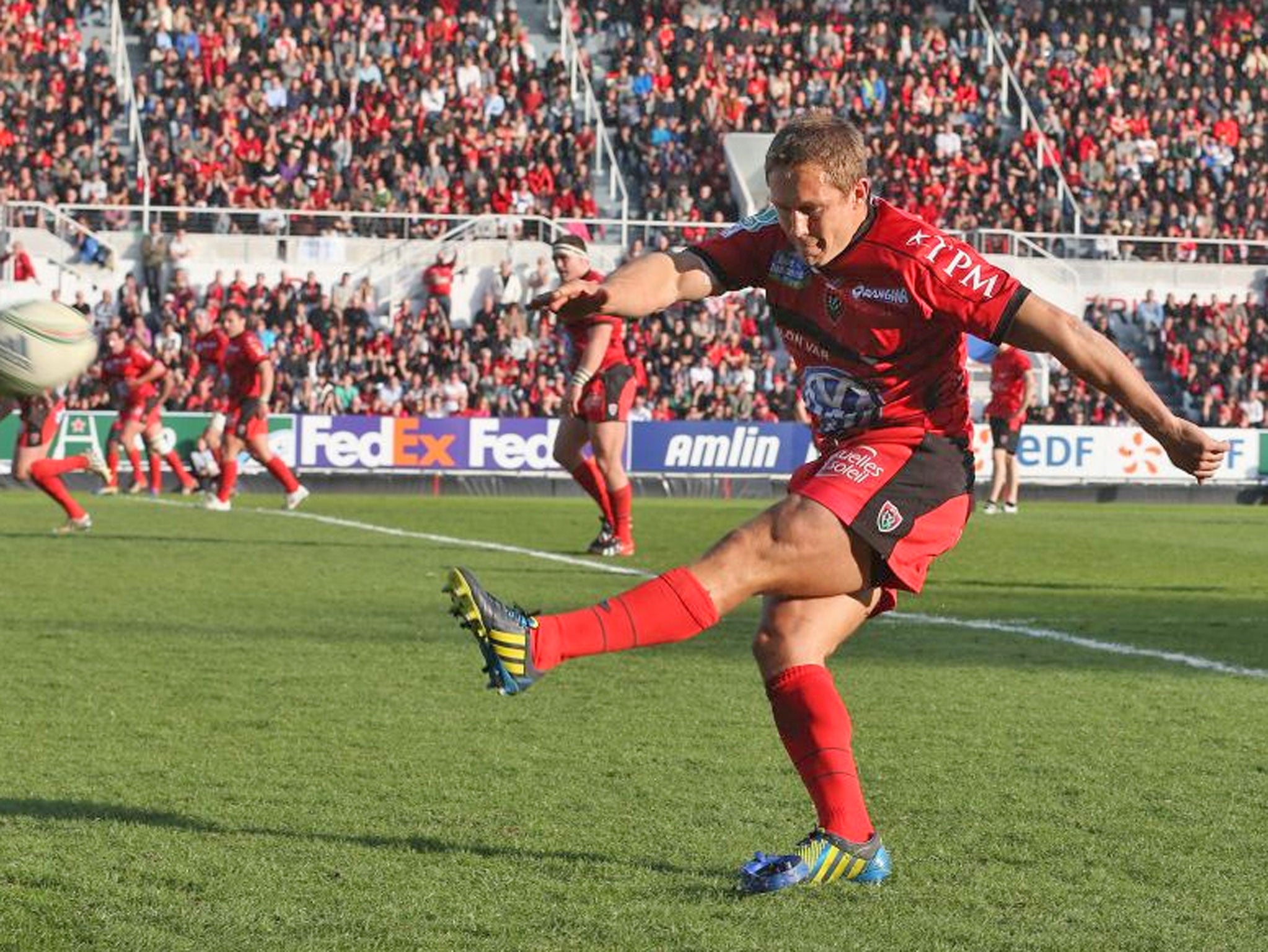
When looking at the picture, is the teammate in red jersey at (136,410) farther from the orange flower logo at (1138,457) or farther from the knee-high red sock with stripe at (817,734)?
the knee-high red sock with stripe at (817,734)

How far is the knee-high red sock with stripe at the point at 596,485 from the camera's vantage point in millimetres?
16281

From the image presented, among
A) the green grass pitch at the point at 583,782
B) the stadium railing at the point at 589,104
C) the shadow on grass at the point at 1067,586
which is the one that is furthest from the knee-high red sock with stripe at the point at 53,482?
the stadium railing at the point at 589,104

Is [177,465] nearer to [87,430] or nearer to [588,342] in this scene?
[87,430]

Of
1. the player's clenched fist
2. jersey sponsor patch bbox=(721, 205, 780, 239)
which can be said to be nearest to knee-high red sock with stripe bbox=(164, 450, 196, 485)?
jersey sponsor patch bbox=(721, 205, 780, 239)

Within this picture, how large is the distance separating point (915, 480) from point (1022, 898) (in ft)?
3.47

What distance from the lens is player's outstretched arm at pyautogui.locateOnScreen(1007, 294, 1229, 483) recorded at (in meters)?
4.92

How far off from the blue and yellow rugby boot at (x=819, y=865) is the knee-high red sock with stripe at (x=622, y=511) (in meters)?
10.9

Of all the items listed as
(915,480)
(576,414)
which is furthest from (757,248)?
(576,414)

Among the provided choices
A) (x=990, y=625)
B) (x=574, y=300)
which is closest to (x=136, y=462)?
(x=990, y=625)

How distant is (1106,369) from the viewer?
4938 mm

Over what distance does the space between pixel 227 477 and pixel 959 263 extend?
1771 cm

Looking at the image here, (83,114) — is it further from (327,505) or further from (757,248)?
(757,248)

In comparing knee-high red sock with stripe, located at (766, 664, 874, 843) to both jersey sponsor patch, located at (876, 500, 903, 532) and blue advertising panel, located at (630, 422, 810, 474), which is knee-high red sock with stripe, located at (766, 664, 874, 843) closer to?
jersey sponsor patch, located at (876, 500, 903, 532)

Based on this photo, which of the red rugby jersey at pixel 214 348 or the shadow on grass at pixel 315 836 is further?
the red rugby jersey at pixel 214 348
